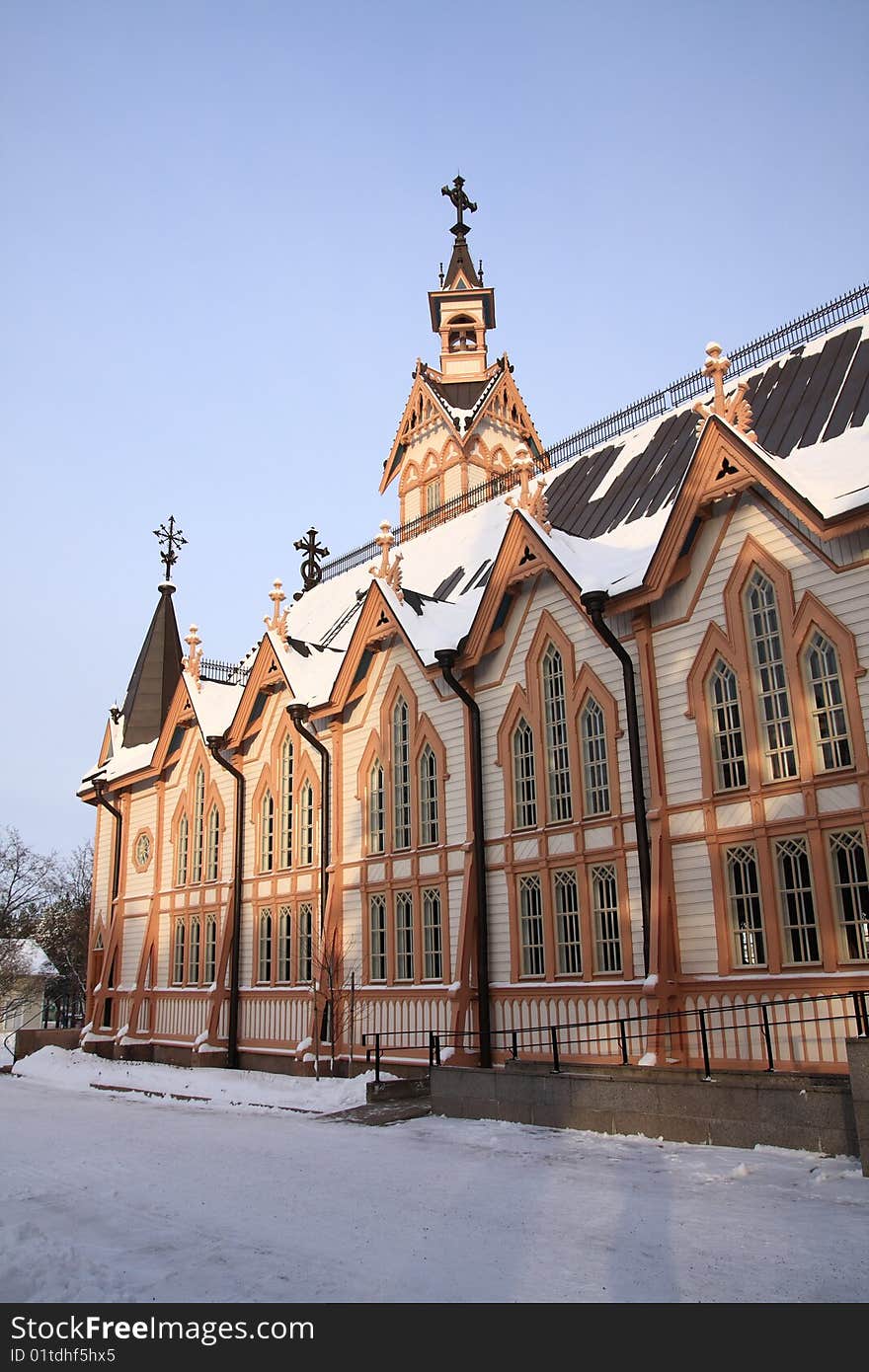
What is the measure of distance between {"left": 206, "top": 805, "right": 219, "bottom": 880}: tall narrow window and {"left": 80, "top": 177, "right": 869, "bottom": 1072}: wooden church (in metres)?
0.08

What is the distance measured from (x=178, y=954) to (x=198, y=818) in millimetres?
3749

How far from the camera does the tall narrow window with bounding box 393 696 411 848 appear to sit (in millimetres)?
22102

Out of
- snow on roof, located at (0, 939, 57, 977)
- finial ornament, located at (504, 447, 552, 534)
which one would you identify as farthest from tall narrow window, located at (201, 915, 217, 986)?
snow on roof, located at (0, 939, 57, 977)

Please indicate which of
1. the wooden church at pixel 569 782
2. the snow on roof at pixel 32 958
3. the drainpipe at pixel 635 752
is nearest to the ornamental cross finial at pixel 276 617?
the wooden church at pixel 569 782

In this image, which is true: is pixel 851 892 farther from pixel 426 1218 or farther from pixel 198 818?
pixel 198 818

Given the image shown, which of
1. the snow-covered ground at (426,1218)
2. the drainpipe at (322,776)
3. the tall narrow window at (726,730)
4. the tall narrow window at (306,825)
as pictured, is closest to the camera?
the snow-covered ground at (426,1218)

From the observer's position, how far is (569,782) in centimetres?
1869

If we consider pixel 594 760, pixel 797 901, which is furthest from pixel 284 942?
pixel 797 901

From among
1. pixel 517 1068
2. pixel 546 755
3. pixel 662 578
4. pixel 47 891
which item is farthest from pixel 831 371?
pixel 47 891

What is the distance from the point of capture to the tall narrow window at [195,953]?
1108 inches

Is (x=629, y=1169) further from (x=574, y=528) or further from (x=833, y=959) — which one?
(x=574, y=528)

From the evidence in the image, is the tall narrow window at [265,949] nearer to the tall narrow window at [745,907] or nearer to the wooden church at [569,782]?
the wooden church at [569,782]

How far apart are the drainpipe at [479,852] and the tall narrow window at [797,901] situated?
570 centimetres
